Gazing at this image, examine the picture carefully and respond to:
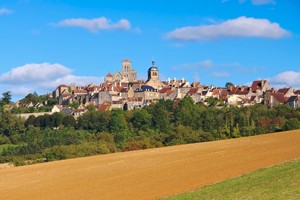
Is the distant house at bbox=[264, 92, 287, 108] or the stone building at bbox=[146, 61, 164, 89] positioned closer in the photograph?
the distant house at bbox=[264, 92, 287, 108]

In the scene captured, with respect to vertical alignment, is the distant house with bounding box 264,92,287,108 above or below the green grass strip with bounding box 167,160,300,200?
above

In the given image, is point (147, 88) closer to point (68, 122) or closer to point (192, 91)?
point (192, 91)

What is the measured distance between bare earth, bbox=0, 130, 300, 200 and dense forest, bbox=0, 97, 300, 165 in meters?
17.7

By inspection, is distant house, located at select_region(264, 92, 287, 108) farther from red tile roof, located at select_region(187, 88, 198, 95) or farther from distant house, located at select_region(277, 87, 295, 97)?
red tile roof, located at select_region(187, 88, 198, 95)

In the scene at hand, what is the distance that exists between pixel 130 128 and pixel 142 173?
57.9m

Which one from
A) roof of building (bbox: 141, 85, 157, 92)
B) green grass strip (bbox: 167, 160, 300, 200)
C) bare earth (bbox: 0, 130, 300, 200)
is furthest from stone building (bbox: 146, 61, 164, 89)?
green grass strip (bbox: 167, 160, 300, 200)

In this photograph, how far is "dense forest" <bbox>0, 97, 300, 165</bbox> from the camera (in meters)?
60.5

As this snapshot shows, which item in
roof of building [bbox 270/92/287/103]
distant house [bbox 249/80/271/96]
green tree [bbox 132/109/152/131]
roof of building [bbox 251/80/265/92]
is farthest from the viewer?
roof of building [bbox 251/80/265/92]

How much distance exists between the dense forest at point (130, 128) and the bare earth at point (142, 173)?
58.0ft

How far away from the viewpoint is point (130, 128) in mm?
88312

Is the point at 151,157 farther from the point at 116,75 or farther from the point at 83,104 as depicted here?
the point at 116,75

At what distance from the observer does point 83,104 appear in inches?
5074

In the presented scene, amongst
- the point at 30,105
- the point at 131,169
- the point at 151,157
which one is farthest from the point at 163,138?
the point at 30,105

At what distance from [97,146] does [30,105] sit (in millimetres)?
79974
